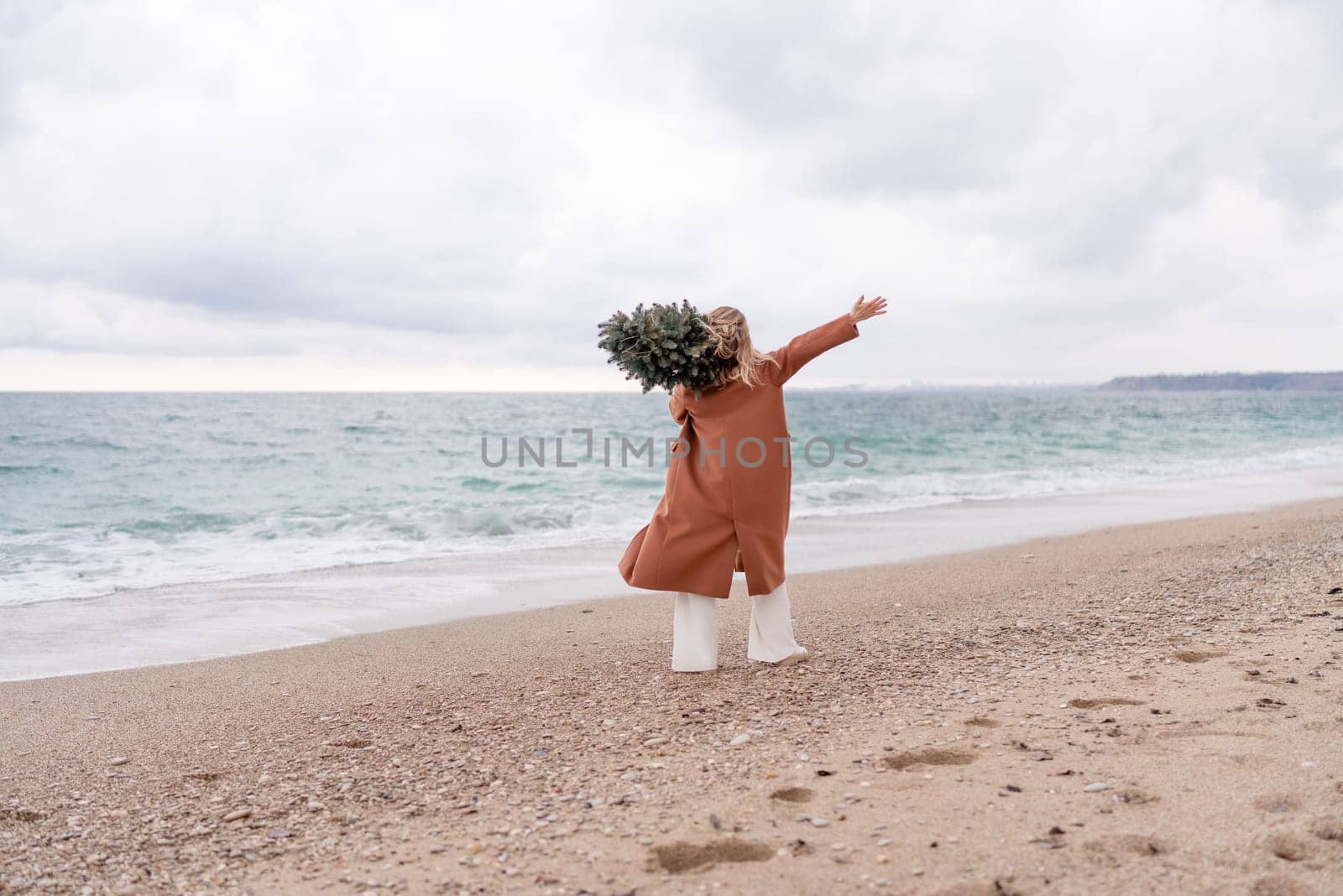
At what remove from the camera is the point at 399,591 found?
31.0ft

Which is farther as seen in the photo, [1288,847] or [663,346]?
[663,346]

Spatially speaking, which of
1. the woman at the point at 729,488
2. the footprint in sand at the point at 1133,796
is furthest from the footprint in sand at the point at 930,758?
the woman at the point at 729,488

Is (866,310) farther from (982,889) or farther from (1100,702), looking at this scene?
(982,889)

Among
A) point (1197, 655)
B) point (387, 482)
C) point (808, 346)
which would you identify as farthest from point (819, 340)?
point (387, 482)

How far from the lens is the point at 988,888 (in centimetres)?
275

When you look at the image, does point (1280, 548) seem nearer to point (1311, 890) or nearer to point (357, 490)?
point (1311, 890)

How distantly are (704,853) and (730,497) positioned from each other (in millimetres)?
2549

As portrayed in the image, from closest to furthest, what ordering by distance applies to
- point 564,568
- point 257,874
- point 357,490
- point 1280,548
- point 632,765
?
point 257,874 → point 632,765 → point 1280,548 → point 564,568 → point 357,490

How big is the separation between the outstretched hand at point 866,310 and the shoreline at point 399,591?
167 inches

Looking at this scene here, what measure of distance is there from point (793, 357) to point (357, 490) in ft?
56.7

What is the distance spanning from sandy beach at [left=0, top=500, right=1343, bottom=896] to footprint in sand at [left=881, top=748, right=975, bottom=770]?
2 centimetres

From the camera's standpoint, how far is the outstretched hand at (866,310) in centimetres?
526

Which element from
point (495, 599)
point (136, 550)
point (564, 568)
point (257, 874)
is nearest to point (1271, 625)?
point (257, 874)

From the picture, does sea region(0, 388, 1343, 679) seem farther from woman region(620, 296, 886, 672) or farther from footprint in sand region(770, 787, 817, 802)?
footprint in sand region(770, 787, 817, 802)
